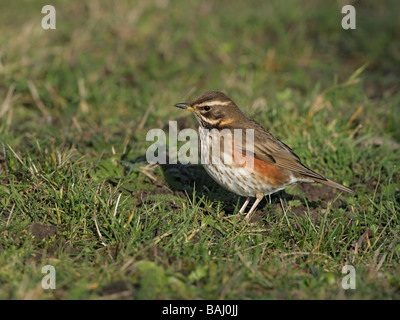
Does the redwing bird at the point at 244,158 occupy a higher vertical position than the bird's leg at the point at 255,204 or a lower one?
higher

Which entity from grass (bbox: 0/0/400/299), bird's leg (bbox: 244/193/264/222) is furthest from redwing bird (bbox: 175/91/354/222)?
grass (bbox: 0/0/400/299)

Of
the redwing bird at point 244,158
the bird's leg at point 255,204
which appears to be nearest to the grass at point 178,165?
the bird's leg at point 255,204

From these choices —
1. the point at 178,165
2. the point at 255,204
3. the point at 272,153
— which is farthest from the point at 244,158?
the point at 178,165

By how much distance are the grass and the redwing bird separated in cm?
39

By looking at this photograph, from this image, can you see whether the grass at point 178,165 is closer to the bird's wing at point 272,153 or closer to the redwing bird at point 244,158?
the redwing bird at point 244,158

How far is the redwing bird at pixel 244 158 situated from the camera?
7.05m

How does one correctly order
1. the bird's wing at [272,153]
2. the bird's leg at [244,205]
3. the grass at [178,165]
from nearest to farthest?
the grass at [178,165] → the bird's wing at [272,153] → the bird's leg at [244,205]

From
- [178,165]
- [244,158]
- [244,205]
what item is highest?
[244,158]

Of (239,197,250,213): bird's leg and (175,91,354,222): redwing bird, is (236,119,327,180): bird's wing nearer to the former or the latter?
(175,91,354,222): redwing bird

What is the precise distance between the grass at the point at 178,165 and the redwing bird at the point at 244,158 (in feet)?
1.29

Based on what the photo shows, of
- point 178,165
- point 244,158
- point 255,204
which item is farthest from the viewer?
point 178,165

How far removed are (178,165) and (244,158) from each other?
1475 millimetres

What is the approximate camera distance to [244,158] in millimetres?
7152

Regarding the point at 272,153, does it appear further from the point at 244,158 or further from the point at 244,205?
the point at 244,205
